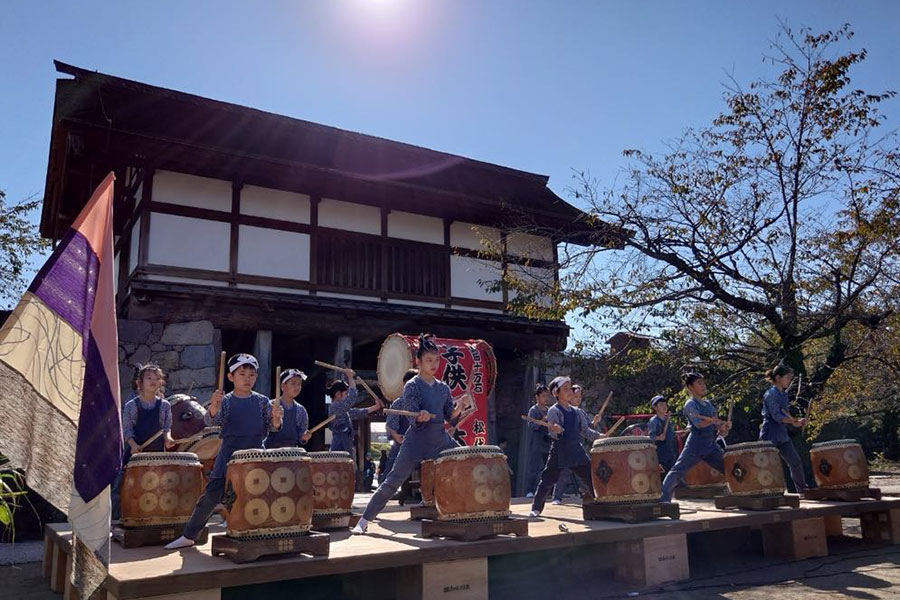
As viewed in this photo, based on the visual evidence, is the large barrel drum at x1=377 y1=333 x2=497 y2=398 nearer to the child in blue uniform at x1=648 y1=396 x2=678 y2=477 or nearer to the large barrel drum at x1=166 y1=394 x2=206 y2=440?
the child in blue uniform at x1=648 y1=396 x2=678 y2=477

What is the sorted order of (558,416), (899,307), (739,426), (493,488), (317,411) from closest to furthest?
1. (493,488)
2. (558,416)
3. (899,307)
4. (317,411)
5. (739,426)

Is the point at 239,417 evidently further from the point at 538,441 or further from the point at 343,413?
the point at 538,441

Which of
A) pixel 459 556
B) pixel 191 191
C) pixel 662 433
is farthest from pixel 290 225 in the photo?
pixel 459 556

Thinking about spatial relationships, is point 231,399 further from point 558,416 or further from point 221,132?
point 221,132

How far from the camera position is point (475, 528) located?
4586 millimetres

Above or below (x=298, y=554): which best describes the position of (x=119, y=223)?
above

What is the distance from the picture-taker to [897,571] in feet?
18.1

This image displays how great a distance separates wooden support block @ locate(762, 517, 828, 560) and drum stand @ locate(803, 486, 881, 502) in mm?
771

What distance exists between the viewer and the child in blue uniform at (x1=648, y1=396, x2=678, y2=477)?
9.19m

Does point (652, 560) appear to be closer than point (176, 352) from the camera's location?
Yes

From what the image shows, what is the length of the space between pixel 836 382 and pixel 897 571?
409 cm

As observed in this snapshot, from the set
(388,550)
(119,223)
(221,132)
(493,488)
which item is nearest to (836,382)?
(493,488)

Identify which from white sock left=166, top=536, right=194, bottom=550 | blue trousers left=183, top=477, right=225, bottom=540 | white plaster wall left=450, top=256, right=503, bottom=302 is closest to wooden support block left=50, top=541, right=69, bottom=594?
white sock left=166, top=536, right=194, bottom=550

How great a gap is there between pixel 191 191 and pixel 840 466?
9.29m
